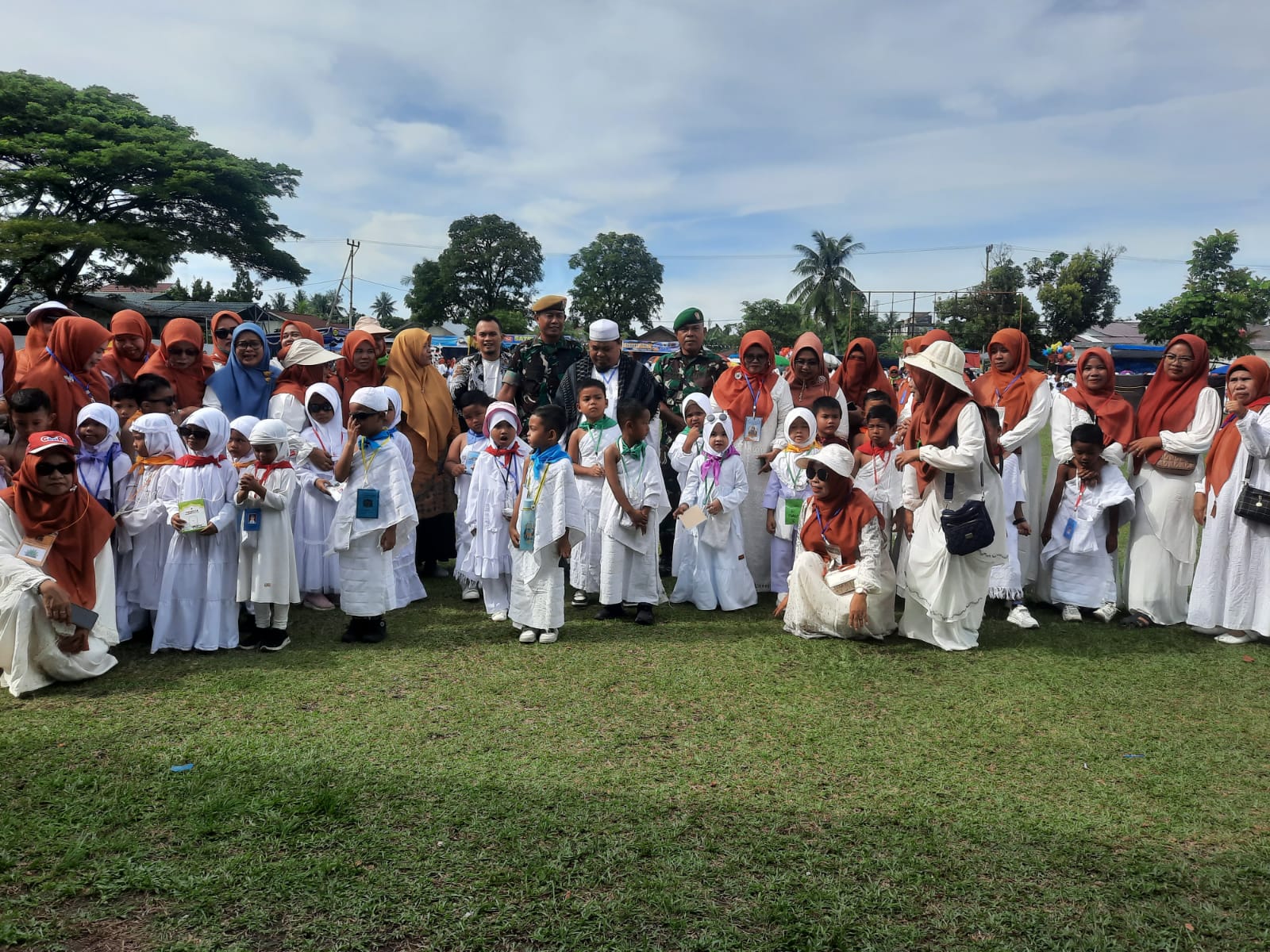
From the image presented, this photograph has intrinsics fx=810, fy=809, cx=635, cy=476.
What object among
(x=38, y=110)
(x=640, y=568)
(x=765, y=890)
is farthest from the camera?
(x=38, y=110)

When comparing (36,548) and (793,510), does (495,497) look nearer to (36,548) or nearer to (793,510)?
(793,510)

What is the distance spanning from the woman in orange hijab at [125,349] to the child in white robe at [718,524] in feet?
14.3

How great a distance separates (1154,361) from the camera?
35.8 meters

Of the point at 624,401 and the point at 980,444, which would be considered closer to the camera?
the point at 980,444

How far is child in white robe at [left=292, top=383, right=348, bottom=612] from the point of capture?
6105 mm

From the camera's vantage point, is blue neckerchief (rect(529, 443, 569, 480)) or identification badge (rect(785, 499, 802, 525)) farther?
identification badge (rect(785, 499, 802, 525))

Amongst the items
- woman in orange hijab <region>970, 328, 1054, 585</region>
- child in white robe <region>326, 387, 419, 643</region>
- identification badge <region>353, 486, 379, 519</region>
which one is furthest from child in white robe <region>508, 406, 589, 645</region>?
woman in orange hijab <region>970, 328, 1054, 585</region>

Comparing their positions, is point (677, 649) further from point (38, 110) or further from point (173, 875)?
point (38, 110)

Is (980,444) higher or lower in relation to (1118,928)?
higher

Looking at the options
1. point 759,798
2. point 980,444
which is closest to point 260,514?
point 759,798

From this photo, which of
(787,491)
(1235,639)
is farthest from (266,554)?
(1235,639)

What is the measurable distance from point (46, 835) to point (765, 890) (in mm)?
2539

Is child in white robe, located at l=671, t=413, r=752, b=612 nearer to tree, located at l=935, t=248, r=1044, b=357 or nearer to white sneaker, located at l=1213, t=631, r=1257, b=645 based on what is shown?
white sneaker, located at l=1213, t=631, r=1257, b=645

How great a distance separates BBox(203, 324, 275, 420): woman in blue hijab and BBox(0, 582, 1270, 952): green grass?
6.65 feet
